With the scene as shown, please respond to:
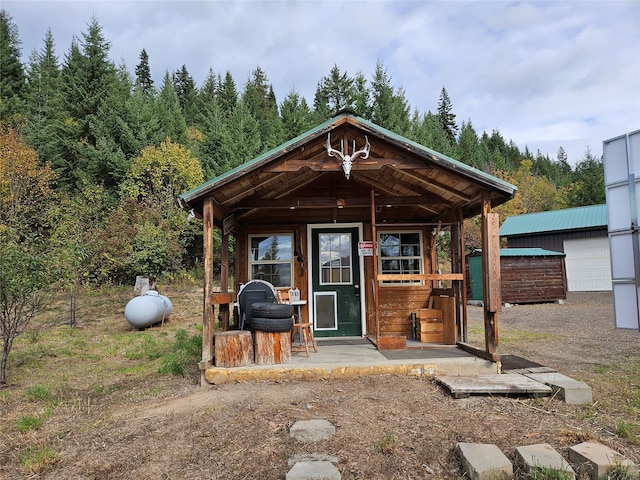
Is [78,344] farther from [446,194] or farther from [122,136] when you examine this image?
[122,136]

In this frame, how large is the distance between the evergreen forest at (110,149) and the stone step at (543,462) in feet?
21.6

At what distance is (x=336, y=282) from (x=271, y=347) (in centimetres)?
278

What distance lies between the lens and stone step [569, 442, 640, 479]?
2.69m

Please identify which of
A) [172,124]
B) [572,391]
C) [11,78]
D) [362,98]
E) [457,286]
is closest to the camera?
[572,391]

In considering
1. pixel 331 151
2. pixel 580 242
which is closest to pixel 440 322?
pixel 331 151

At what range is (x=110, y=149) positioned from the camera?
61.2 feet

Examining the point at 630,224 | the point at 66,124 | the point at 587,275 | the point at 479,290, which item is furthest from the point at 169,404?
the point at 587,275

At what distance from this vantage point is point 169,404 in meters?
4.49

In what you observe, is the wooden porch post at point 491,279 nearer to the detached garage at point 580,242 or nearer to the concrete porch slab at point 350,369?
the concrete porch slab at point 350,369

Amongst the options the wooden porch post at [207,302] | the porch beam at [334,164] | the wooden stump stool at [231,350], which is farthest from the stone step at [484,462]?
the porch beam at [334,164]

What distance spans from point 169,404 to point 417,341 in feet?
14.2

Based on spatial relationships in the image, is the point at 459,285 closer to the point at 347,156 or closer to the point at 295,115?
the point at 347,156

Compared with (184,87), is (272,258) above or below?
below

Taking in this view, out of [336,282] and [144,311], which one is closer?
[336,282]
